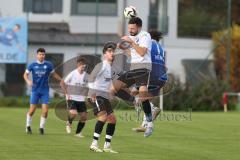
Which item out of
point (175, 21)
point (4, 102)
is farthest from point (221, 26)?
point (4, 102)

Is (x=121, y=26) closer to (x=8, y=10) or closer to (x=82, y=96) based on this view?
(x=8, y=10)

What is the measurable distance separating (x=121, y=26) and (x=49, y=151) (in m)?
33.1

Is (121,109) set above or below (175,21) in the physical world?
below

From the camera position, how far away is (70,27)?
171 feet

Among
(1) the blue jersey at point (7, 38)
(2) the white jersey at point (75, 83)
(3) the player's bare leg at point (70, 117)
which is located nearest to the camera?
(3) the player's bare leg at point (70, 117)

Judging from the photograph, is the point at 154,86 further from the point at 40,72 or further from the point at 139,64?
the point at 40,72

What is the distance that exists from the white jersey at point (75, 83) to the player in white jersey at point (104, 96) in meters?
4.66

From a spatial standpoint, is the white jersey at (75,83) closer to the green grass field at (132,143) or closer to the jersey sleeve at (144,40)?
the green grass field at (132,143)

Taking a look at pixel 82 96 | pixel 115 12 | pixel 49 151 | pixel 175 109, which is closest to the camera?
pixel 49 151

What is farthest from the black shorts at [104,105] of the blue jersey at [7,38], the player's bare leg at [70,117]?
the blue jersey at [7,38]

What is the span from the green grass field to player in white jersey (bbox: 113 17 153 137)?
1121 millimetres

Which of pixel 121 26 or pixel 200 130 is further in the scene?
pixel 121 26

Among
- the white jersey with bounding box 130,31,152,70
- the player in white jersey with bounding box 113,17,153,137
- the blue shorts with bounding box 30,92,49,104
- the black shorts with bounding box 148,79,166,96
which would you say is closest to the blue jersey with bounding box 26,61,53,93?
the blue shorts with bounding box 30,92,49,104

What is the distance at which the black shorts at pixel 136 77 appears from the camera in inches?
629
